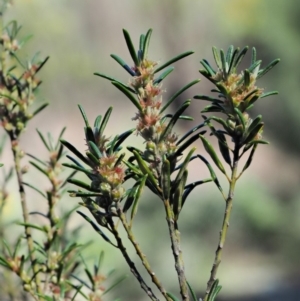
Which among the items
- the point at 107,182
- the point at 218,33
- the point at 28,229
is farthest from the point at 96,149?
the point at 218,33

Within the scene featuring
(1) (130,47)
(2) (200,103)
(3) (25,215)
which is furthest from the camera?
(2) (200,103)

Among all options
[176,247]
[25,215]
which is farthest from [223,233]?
[25,215]

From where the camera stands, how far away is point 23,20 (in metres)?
1.82

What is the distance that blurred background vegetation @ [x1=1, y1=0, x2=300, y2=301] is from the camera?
74.9 inches

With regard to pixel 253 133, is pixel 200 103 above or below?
above

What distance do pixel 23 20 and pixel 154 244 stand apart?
919 millimetres

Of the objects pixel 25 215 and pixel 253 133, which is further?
pixel 25 215

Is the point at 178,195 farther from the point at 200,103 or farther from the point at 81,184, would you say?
the point at 200,103

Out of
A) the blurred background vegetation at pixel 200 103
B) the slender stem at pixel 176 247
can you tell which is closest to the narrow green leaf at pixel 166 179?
the slender stem at pixel 176 247

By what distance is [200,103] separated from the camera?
8.31ft

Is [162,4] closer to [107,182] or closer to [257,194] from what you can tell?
[257,194]

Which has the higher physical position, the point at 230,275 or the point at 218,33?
the point at 218,33

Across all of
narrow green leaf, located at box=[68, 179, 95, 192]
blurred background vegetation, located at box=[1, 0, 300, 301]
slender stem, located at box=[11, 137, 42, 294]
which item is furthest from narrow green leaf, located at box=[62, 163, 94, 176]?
blurred background vegetation, located at box=[1, 0, 300, 301]

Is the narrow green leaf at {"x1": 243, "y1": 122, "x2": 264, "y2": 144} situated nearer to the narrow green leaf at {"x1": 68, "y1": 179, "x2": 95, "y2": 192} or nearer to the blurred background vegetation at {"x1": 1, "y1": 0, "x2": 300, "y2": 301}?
the narrow green leaf at {"x1": 68, "y1": 179, "x2": 95, "y2": 192}
